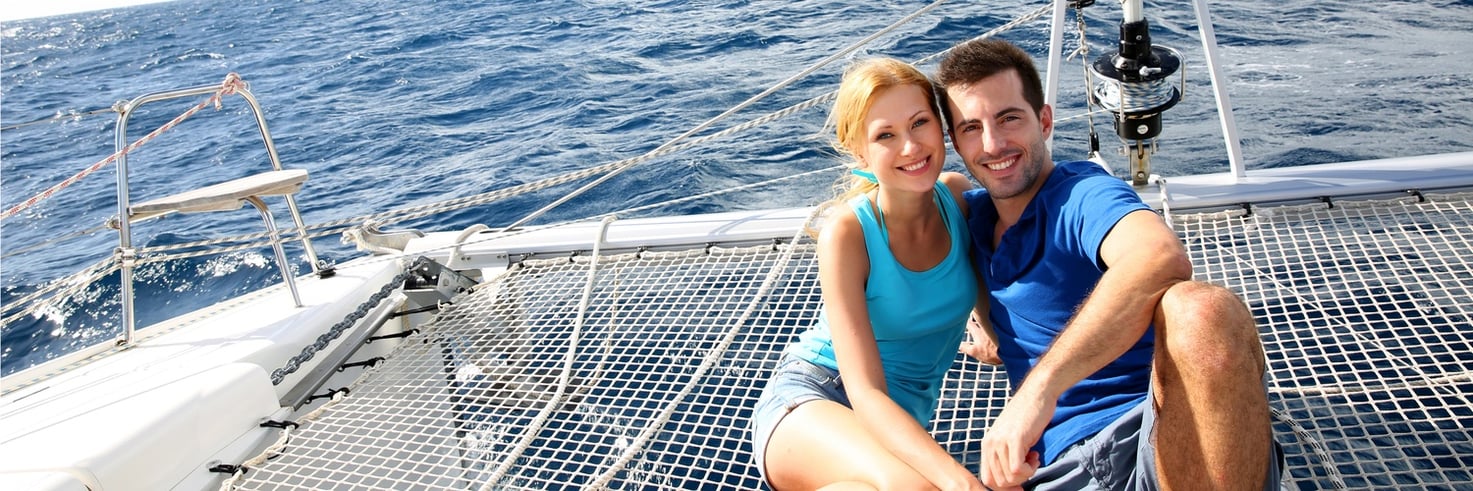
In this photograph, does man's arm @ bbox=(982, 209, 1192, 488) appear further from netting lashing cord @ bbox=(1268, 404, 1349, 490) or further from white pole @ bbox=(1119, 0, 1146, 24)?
white pole @ bbox=(1119, 0, 1146, 24)

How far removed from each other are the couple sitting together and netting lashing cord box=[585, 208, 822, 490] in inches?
16.3

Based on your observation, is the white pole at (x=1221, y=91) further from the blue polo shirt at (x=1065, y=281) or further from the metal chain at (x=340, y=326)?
the metal chain at (x=340, y=326)

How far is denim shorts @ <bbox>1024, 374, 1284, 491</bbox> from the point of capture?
1.52 metres

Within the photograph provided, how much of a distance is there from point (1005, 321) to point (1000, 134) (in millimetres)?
380

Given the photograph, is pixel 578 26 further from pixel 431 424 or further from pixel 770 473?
pixel 770 473

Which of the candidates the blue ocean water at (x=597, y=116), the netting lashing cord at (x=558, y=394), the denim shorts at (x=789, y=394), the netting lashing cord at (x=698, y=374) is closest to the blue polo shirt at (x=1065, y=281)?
the denim shorts at (x=789, y=394)

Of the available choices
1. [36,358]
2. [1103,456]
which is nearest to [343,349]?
[1103,456]

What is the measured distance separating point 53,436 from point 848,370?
192cm

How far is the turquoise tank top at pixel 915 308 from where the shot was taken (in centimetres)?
192

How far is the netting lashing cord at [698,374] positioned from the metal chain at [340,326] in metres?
1.05

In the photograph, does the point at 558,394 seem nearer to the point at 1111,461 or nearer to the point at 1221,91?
the point at 1111,461

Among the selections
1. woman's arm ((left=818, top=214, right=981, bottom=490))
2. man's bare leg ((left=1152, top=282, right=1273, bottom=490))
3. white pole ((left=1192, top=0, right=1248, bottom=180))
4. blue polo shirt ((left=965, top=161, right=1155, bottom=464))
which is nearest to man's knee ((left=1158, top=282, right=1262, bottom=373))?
man's bare leg ((left=1152, top=282, right=1273, bottom=490))

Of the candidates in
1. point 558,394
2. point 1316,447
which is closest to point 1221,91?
point 1316,447

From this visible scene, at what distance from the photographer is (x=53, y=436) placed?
90.8 inches
